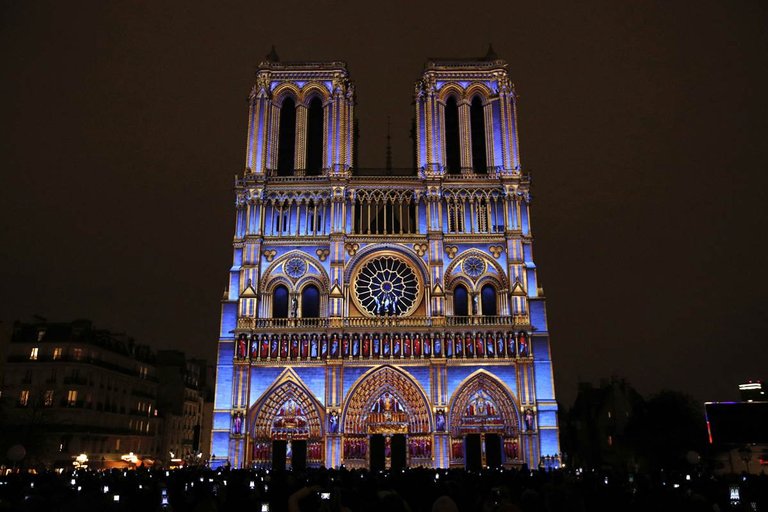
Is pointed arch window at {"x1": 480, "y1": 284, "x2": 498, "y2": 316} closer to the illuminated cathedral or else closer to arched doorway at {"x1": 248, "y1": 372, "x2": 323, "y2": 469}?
the illuminated cathedral

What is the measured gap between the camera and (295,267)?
47.6m

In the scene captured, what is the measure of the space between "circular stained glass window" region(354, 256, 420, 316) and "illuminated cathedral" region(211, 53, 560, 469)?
10cm

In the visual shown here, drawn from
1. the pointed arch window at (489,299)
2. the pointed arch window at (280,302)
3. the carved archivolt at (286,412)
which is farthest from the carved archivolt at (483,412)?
the pointed arch window at (280,302)

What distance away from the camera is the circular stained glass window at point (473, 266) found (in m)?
47.5

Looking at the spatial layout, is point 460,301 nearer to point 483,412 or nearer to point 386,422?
point 483,412

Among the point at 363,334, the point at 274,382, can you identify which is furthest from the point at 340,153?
the point at 274,382

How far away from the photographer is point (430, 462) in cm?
4294

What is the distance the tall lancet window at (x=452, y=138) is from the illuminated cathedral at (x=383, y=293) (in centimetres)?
15

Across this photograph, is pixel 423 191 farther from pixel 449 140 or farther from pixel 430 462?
pixel 430 462

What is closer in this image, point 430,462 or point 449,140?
point 430,462

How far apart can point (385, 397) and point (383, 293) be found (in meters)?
7.25

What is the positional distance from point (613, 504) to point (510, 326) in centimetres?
3265

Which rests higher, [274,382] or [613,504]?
→ [274,382]

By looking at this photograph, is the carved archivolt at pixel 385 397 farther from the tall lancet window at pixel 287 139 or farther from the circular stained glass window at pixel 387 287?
the tall lancet window at pixel 287 139
